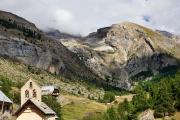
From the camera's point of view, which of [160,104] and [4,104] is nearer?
[4,104]

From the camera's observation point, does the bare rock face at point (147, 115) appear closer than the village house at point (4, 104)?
No

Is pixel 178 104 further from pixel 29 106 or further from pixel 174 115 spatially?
pixel 29 106

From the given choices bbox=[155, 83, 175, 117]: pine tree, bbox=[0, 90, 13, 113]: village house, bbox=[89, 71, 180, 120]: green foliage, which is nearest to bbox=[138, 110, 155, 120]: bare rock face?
bbox=[89, 71, 180, 120]: green foliage

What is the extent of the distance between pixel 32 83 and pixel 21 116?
6.96 m

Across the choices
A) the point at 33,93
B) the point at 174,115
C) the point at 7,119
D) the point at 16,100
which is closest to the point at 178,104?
the point at 174,115

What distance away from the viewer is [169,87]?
16250 centimetres

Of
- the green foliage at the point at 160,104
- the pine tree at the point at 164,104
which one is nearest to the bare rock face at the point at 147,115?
the green foliage at the point at 160,104

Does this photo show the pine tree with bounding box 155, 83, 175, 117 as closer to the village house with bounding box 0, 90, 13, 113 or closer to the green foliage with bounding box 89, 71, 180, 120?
the green foliage with bounding box 89, 71, 180, 120

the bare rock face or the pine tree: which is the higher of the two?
the pine tree

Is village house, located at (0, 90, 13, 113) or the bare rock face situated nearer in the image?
village house, located at (0, 90, 13, 113)

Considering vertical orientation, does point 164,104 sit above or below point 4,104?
below

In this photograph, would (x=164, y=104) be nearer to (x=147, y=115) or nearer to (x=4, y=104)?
(x=147, y=115)

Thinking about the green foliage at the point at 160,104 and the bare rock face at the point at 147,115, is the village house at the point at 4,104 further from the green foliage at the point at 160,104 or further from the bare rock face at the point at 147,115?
the bare rock face at the point at 147,115

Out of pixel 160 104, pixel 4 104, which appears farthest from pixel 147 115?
pixel 4 104
